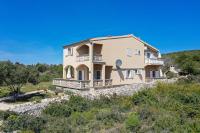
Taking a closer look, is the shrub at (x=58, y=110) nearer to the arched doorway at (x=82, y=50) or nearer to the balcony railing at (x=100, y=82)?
the balcony railing at (x=100, y=82)

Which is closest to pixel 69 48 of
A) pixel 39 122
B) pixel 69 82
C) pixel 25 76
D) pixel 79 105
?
pixel 69 82

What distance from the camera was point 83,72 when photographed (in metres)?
34.3

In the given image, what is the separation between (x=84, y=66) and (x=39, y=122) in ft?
56.3

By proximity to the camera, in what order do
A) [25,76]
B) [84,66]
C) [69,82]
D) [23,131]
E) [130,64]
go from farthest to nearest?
[130,64] < [84,66] < [69,82] < [25,76] < [23,131]

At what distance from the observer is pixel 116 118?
708 inches

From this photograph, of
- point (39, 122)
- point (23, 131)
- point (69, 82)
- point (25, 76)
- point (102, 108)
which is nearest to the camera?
point (23, 131)

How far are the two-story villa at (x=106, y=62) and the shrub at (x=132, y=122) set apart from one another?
1238 centimetres

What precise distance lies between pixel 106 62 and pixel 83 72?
3.65 metres

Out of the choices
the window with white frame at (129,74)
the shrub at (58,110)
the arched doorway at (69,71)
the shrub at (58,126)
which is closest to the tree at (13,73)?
the shrub at (58,110)

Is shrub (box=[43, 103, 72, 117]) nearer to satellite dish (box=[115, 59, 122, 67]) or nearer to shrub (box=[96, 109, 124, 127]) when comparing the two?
shrub (box=[96, 109, 124, 127])

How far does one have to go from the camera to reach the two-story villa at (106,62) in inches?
1231

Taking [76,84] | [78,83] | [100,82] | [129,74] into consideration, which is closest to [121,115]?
[78,83]

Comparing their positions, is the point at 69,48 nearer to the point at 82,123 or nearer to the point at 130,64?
the point at 130,64

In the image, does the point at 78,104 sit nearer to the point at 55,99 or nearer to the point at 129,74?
the point at 55,99
